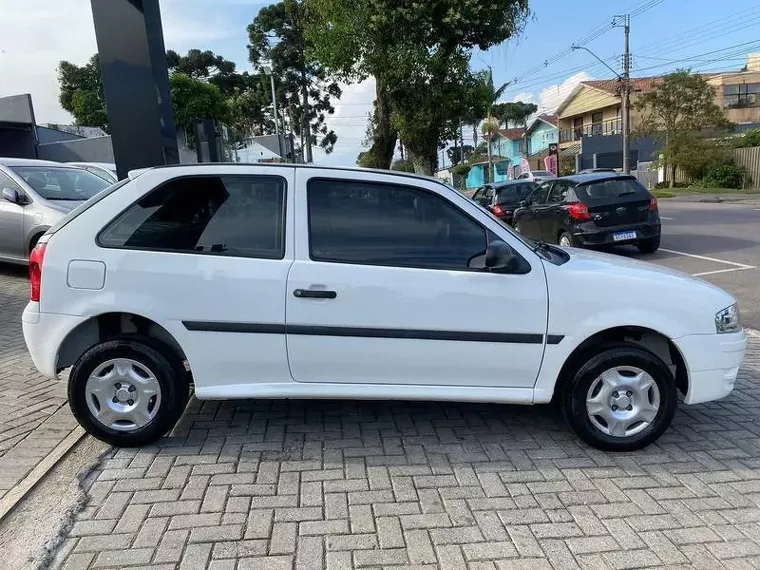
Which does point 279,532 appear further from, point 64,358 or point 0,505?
point 64,358

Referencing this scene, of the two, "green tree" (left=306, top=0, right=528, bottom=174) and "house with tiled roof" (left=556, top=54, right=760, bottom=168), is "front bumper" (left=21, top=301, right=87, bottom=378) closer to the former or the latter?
"green tree" (left=306, top=0, right=528, bottom=174)

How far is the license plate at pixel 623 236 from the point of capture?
10.6 metres

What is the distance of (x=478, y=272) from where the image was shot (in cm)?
348

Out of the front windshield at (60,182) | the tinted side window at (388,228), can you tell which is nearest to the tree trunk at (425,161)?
the front windshield at (60,182)

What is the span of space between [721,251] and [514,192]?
6093 mm

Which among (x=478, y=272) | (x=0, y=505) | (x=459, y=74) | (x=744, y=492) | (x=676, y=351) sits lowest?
(x=744, y=492)

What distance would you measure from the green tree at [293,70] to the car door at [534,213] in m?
20.5

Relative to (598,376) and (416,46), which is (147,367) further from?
(416,46)

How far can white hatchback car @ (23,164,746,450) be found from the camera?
3.47m

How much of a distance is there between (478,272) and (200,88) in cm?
3236

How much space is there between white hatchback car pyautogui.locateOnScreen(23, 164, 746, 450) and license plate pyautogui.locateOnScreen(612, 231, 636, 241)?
23.9 ft

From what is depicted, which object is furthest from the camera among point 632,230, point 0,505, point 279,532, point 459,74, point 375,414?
point 459,74

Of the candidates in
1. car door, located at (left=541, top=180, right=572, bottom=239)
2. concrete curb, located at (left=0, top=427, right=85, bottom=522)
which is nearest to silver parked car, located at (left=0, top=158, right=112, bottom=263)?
concrete curb, located at (left=0, top=427, right=85, bottom=522)

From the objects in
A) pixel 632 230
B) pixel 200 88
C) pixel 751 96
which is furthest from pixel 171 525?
pixel 751 96
